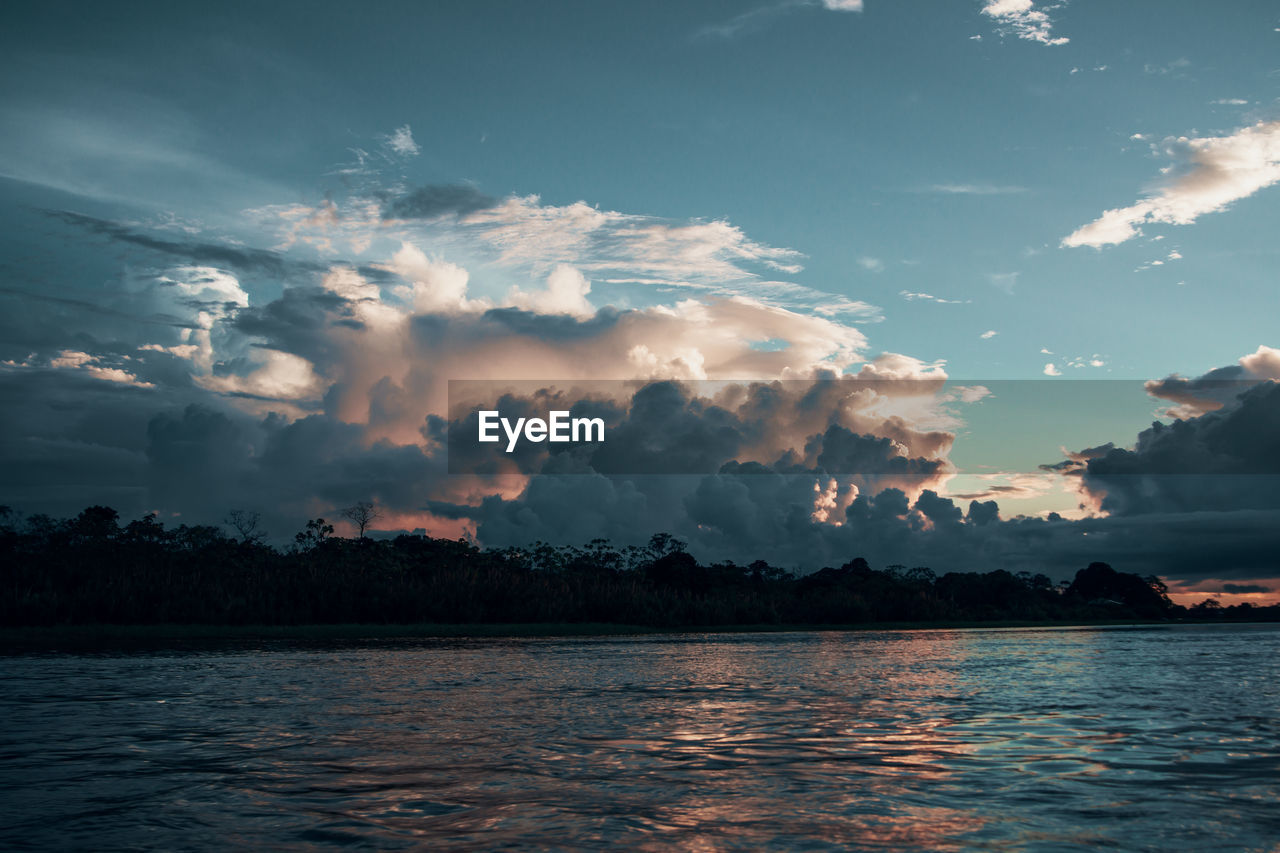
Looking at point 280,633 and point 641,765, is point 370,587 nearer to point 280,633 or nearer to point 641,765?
point 280,633

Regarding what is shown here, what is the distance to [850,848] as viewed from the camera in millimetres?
8852

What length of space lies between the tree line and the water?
159 ft

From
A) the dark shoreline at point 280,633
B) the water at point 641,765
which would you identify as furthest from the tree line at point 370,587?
the water at point 641,765

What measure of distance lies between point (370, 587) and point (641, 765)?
79.2 metres

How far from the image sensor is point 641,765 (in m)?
14.1

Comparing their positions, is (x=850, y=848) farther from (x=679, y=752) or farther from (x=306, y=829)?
(x=679, y=752)

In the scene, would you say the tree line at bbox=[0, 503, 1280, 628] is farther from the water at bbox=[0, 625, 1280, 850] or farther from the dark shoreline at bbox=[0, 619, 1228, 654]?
the water at bbox=[0, 625, 1280, 850]

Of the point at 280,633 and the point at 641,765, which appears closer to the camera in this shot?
the point at 641,765

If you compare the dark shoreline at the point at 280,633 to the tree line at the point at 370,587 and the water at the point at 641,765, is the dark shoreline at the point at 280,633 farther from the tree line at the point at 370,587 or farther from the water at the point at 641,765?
the water at the point at 641,765

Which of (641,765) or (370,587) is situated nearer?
(641,765)

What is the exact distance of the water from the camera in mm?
9688

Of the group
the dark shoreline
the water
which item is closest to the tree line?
the dark shoreline

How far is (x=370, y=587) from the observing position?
289 feet

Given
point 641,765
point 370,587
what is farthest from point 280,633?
point 641,765
